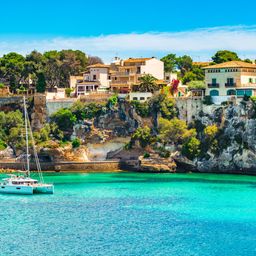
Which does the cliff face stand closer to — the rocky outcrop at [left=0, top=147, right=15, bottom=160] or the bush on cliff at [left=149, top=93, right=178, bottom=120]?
the bush on cliff at [left=149, top=93, right=178, bottom=120]

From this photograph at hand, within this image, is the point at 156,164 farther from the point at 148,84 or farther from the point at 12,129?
the point at 12,129

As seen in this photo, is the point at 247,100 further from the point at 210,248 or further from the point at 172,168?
the point at 210,248

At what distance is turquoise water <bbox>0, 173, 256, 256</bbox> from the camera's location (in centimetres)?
3734

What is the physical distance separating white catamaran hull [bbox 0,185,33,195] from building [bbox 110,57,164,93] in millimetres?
26553

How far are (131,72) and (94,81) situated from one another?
179 inches

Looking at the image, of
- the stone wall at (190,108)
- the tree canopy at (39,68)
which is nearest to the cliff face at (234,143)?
the stone wall at (190,108)

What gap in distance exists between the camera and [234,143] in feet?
231

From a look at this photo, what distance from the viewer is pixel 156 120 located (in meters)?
76.1

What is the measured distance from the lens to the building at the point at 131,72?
270 ft

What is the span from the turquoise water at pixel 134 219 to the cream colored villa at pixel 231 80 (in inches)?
464

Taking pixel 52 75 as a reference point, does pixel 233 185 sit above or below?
below

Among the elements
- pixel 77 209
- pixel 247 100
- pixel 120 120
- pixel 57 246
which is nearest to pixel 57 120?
pixel 120 120

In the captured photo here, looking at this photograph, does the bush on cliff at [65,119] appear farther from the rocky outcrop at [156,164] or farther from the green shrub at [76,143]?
the rocky outcrop at [156,164]

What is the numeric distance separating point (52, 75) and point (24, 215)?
46588 mm
